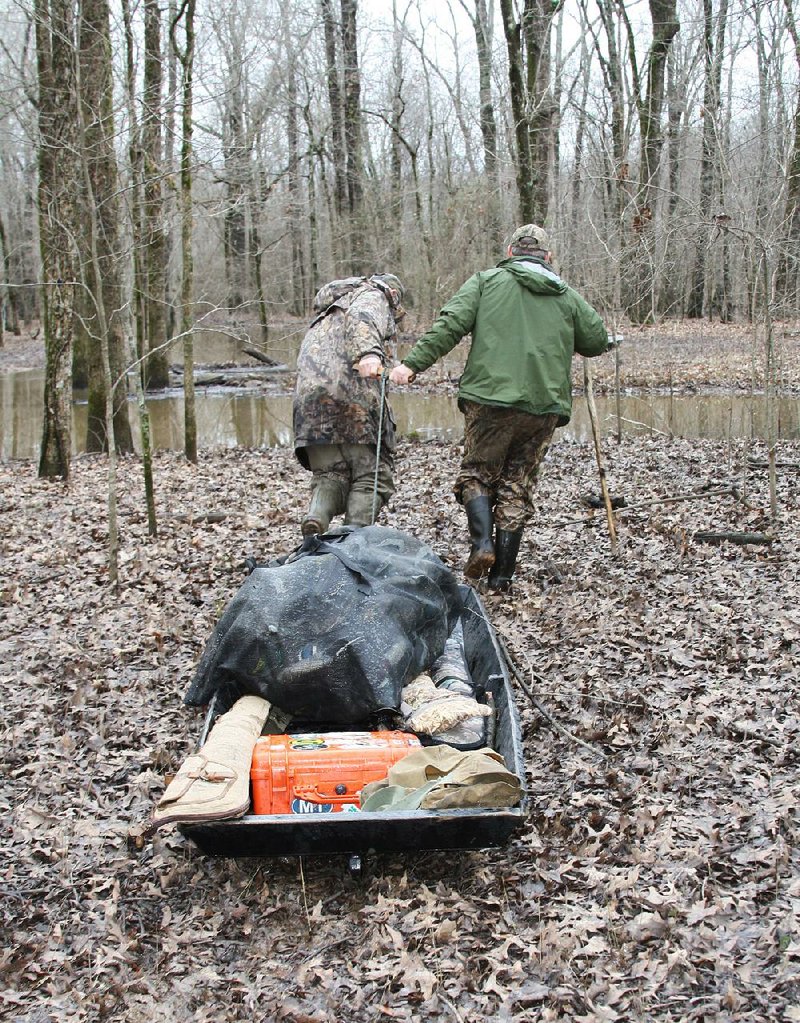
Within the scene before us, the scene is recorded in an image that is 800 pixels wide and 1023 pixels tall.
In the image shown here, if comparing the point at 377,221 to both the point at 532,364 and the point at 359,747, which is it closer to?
the point at 532,364

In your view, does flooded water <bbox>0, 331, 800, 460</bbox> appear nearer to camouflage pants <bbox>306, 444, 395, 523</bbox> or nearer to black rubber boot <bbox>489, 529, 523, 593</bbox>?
camouflage pants <bbox>306, 444, 395, 523</bbox>

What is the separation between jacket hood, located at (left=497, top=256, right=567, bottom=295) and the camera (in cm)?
594

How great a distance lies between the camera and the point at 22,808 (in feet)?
13.2

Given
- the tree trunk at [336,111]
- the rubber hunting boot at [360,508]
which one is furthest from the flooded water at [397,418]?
the tree trunk at [336,111]

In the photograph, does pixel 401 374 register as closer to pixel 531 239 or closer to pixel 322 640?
pixel 531 239

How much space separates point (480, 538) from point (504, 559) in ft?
1.00

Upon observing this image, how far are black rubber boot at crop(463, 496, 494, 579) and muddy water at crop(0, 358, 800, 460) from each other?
654 centimetres

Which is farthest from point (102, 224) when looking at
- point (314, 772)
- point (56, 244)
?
point (314, 772)

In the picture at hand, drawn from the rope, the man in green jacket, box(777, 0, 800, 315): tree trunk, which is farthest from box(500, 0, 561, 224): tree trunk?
→ the rope

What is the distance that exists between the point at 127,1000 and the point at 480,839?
129 centimetres

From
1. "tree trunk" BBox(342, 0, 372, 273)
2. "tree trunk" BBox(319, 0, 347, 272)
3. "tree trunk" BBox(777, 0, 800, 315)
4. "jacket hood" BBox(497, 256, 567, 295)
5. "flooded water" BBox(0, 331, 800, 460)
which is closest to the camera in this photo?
"jacket hood" BBox(497, 256, 567, 295)

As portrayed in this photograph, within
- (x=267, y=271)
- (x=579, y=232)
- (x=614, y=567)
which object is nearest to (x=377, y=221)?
(x=267, y=271)

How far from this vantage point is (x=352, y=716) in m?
3.98

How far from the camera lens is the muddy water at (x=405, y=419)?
14547mm
